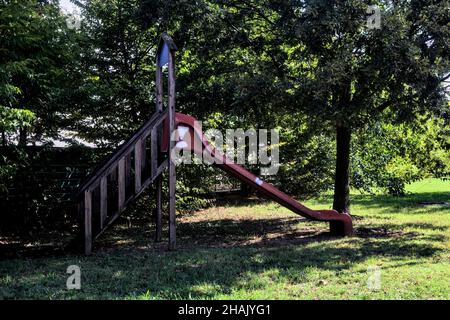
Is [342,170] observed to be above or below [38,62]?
below

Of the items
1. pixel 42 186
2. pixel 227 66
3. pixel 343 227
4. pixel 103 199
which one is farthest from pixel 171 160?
pixel 42 186

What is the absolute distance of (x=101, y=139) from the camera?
35.0 feet

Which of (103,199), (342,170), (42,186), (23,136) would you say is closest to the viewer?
(103,199)

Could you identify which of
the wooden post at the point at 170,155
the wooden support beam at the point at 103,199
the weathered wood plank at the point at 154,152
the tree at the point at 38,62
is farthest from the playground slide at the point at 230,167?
the tree at the point at 38,62

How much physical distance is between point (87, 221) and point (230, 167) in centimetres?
256

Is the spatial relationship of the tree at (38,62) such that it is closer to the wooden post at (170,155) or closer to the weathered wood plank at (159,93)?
the weathered wood plank at (159,93)

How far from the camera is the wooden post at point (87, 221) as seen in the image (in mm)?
6742

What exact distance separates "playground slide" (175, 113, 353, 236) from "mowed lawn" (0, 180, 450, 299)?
0.39 metres

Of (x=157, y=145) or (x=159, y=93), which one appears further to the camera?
(x=159, y=93)

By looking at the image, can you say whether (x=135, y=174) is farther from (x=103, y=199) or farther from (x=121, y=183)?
(x=103, y=199)

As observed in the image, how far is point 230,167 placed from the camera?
7.88 m

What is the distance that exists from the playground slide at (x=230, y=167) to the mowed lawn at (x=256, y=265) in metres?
0.39
